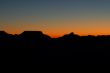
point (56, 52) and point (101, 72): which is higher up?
point (56, 52)

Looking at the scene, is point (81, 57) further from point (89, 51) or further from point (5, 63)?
point (5, 63)

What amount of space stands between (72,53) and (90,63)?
10.8ft

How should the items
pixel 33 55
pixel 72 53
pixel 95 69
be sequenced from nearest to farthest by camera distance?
pixel 95 69, pixel 33 55, pixel 72 53

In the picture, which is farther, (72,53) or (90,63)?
(72,53)

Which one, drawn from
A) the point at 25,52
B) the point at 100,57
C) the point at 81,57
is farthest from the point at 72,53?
the point at 25,52

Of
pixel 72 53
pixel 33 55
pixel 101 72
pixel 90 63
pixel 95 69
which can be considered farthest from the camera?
pixel 72 53

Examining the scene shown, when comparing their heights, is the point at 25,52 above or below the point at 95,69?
above

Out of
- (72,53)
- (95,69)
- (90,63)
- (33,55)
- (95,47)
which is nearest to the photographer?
(95,69)

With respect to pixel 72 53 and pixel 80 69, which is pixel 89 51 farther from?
pixel 80 69

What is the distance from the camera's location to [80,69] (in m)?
15.7

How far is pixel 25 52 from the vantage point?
803 inches

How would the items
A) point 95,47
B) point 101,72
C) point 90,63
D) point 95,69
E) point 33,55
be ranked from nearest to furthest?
1. point 101,72
2. point 95,69
3. point 90,63
4. point 33,55
5. point 95,47

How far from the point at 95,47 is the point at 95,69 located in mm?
8100

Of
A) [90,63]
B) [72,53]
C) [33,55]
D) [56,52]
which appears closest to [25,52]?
[33,55]
